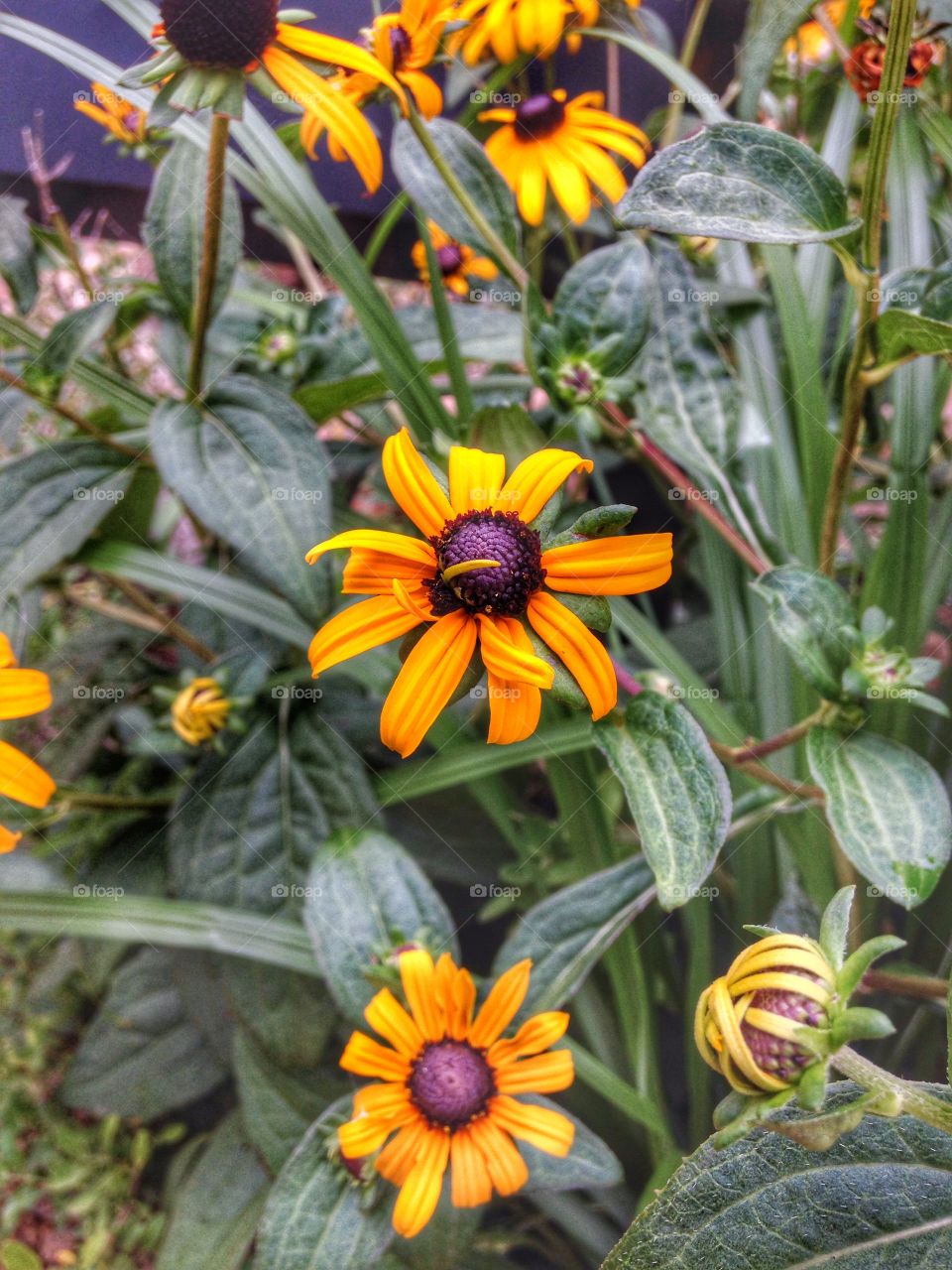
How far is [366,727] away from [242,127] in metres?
0.36

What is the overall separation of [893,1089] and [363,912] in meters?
0.29

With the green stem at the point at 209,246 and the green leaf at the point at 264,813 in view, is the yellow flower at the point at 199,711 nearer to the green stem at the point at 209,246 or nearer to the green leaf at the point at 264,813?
the green leaf at the point at 264,813

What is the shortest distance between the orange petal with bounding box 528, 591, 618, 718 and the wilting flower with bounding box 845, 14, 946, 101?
36 centimetres

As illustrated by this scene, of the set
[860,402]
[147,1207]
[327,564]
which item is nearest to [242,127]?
[327,564]

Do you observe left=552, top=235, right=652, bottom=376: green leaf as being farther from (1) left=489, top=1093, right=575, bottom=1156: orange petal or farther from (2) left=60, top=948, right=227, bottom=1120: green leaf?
(2) left=60, top=948, right=227, bottom=1120: green leaf

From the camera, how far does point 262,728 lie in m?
0.60

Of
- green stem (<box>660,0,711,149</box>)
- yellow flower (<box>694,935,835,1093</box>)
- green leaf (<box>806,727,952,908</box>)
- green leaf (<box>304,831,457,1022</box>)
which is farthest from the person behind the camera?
green stem (<box>660,0,711,149</box>)

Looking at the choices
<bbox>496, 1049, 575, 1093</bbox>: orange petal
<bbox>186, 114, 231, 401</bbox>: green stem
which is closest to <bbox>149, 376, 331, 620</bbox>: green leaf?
<bbox>186, 114, 231, 401</bbox>: green stem

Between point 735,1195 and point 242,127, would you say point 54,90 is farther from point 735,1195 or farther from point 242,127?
point 735,1195

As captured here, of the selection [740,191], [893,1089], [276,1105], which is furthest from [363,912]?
[740,191]

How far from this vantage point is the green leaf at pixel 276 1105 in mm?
561

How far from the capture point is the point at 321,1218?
444mm

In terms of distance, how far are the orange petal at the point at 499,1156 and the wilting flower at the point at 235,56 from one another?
1.54 feet

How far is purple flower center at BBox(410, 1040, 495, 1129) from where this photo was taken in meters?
0.41
